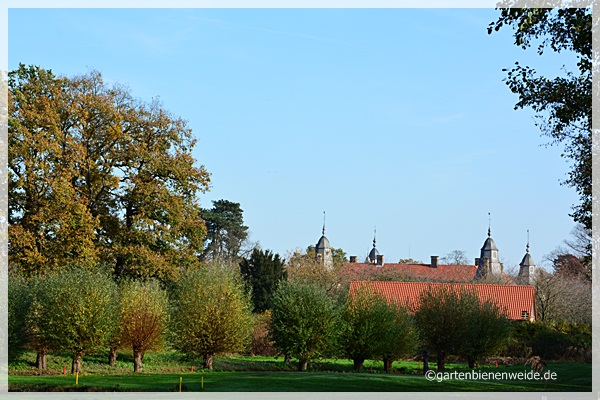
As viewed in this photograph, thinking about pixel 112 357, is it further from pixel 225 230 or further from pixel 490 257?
pixel 490 257

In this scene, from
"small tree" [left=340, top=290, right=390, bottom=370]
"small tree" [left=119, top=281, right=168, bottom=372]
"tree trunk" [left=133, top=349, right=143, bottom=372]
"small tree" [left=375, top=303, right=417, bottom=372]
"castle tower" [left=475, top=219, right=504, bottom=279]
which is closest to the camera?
"small tree" [left=119, top=281, right=168, bottom=372]

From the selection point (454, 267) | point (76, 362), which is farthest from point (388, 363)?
point (454, 267)

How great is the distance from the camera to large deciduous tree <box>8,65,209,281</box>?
38.2 metres

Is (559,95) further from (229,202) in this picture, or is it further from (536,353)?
(229,202)

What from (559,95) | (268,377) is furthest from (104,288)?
(559,95)

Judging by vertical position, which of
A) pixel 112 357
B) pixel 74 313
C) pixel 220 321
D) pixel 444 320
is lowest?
pixel 112 357

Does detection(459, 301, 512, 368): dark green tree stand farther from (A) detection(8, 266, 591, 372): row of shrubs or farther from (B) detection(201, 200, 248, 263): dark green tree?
(B) detection(201, 200, 248, 263): dark green tree

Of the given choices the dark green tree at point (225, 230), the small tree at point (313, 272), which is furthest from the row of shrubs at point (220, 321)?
the dark green tree at point (225, 230)

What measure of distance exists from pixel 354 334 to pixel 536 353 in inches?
627

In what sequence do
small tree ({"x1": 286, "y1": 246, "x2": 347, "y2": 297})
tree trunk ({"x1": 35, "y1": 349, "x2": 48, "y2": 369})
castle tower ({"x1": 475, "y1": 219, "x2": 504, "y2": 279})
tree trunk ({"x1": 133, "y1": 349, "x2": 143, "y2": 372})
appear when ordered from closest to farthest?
tree trunk ({"x1": 35, "y1": 349, "x2": 48, "y2": 369}) → tree trunk ({"x1": 133, "y1": 349, "x2": 143, "y2": 372}) → small tree ({"x1": 286, "y1": 246, "x2": 347, "y2": 297}) → castle tower ({"x1": 475, "y1": 219, "x2": 504, "y2": 279})

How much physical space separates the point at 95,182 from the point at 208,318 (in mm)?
9215

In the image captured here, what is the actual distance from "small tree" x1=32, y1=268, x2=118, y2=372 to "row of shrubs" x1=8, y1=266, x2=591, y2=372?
0.14 ft

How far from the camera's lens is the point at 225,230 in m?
90.4

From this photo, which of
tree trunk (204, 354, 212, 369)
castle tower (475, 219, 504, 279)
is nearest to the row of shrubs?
tree trunk (204, 354, 212, 369)
